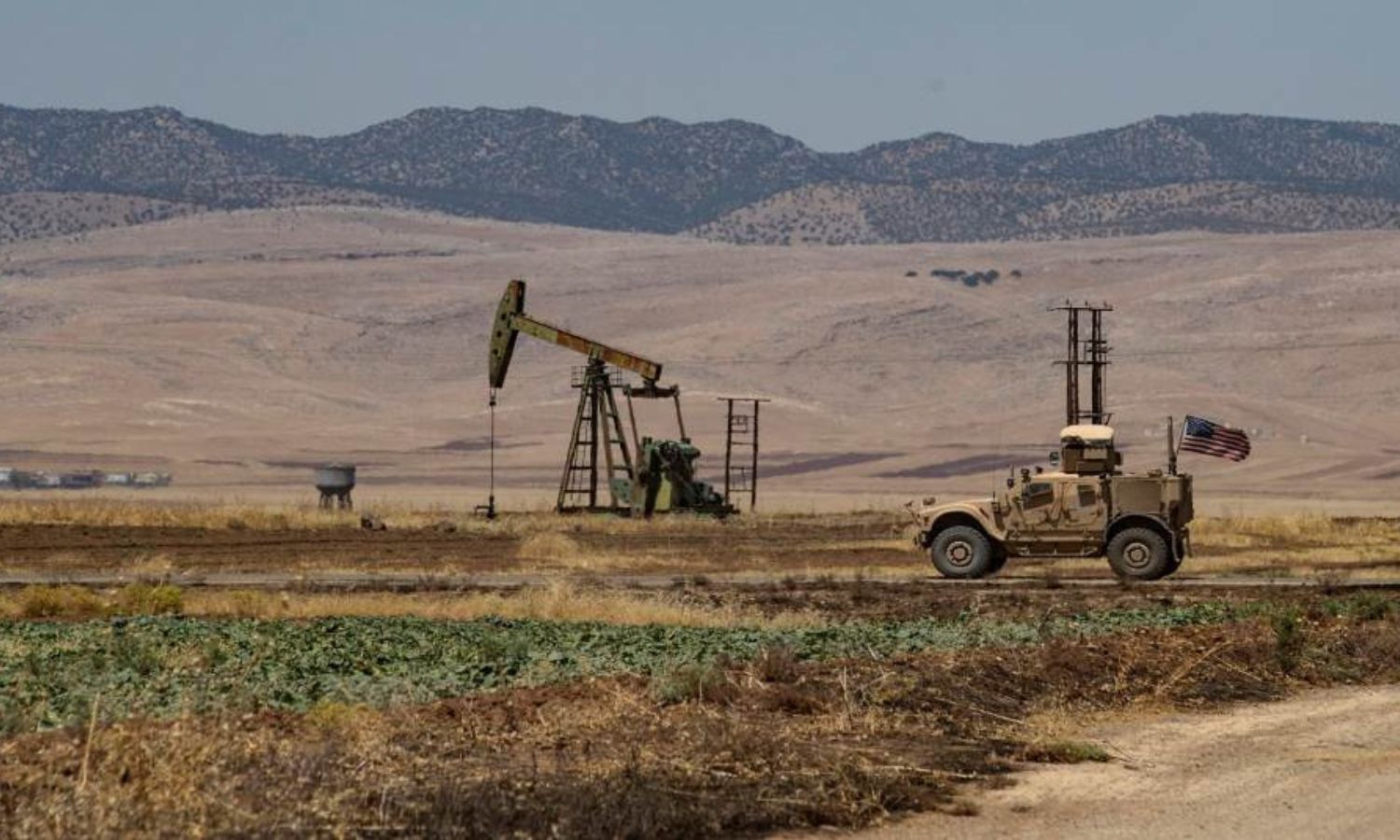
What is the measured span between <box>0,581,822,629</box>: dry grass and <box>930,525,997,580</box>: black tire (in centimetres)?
952

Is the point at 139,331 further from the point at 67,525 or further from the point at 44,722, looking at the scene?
the point at 44,722

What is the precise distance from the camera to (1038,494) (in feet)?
140

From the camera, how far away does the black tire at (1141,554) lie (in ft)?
137

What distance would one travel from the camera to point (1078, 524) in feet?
140

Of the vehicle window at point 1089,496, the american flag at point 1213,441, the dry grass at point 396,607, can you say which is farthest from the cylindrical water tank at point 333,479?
the dry grass at point 396,607

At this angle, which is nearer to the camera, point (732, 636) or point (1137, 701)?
point (1137, 701)

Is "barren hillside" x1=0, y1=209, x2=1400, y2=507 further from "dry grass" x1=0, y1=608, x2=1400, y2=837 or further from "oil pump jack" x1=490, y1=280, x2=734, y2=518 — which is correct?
"dry grass" x1=0, y1=608, x2=1400, y2=837

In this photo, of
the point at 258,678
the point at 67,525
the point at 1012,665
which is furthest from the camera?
the point at 67,525

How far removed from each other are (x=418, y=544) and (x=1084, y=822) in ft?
137

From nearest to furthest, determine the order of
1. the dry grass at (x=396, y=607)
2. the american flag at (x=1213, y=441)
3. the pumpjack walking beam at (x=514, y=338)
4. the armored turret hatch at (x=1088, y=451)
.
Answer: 1. the dry grass at (x=396, y=607)
2. the armored turret hatch at (x=1088, y=451)
3. the american flag at (x=1213, y=441)
4. the pumpjack walking beam at (x=514, y=338)

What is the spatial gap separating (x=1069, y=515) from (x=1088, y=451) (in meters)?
1.18

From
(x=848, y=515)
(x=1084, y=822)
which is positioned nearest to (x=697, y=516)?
(x=848, y=515)

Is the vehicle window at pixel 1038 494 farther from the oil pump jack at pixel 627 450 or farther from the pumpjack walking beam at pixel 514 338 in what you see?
the pumpjack walking beam at pixel 514 338

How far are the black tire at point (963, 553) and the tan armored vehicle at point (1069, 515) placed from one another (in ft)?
0.05
